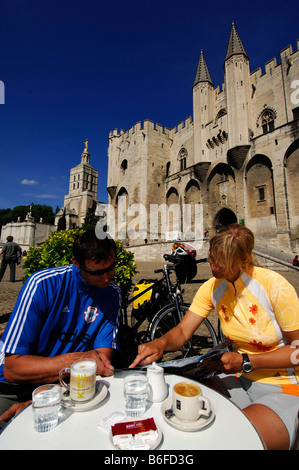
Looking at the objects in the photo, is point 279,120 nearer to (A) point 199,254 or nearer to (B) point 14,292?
(A) point 199,254

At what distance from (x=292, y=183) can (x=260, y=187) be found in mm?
2293

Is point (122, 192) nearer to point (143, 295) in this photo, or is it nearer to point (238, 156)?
point (238, 156)

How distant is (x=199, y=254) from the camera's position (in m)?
17.3

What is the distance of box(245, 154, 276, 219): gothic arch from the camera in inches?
674

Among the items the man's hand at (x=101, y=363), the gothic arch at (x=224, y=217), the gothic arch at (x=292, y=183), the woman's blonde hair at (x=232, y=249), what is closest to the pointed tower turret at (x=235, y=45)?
the gothic arch at (x=292, y=183)

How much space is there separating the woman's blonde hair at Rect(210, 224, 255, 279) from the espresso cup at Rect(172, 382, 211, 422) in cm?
79

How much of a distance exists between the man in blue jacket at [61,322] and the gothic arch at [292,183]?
55.3 feet

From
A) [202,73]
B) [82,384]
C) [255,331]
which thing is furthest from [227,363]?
[202,73]

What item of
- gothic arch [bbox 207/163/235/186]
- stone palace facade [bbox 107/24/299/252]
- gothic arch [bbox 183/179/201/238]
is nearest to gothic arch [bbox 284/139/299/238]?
stone palace facade [bbox 107/24/299/252]

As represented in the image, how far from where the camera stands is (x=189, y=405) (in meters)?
1.00

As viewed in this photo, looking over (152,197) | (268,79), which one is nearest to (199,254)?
(152,197)

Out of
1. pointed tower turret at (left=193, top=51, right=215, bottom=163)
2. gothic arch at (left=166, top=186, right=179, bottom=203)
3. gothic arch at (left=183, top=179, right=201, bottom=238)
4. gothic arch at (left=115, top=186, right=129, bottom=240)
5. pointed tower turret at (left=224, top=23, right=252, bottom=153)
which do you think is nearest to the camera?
pointed tower turret at (left=224, top=23, right=252, bottom=153)

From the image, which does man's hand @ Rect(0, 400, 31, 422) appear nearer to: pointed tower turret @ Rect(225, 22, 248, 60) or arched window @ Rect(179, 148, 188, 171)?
pointed tower turret @ Rect(225, 22, 248, 60)

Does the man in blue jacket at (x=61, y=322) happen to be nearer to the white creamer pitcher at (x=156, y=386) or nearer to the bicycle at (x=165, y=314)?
the white creamer pitcher at (x=156, y=386)
